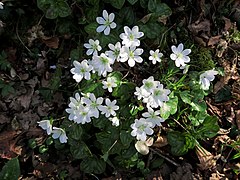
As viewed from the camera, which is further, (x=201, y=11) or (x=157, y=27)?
(x=201, y=11)

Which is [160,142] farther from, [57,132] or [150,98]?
[57,132]

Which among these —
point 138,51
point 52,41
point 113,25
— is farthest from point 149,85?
point 52,41

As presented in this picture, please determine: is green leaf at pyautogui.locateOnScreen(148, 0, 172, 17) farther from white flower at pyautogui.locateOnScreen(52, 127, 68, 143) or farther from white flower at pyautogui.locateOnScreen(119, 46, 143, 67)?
white flower at pyautogui.locateOnScreen(52, 127, 68, 143)

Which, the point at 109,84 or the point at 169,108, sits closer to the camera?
the point at 109,84

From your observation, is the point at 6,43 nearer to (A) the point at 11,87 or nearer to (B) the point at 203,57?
(A) the point at 11,87

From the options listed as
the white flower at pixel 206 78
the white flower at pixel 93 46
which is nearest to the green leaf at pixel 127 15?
the white flower at pixel 93 46

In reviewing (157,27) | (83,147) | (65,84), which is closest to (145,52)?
(157,27)

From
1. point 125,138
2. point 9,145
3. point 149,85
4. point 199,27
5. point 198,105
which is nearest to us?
point 149,85
